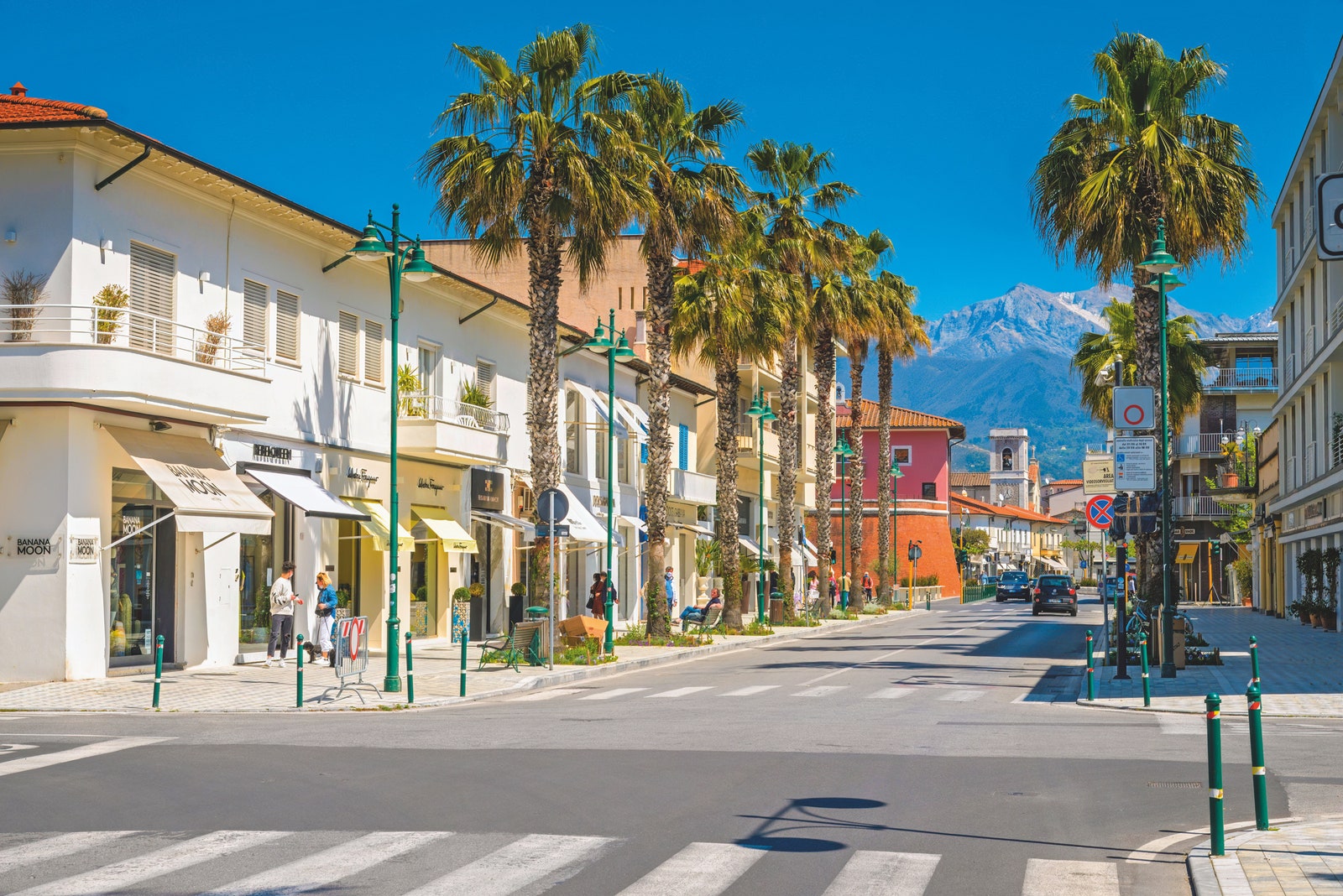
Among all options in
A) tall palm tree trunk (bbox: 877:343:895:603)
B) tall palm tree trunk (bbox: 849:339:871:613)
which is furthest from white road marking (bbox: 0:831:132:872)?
tall palm tree trunk (bbox: 877:343:895:603)

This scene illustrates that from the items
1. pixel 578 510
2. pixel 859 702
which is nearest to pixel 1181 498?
pixel 578 510

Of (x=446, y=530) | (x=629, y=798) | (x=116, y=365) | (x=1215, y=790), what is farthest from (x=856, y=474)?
(x=1215, y=790)

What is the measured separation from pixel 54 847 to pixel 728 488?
98.6 ft

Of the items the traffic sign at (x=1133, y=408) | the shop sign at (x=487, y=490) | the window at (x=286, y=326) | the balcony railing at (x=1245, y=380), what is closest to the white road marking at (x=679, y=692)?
the traffic sign at (x=1133, y=408)

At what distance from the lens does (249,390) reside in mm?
24172

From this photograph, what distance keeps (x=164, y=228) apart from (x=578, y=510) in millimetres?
16827

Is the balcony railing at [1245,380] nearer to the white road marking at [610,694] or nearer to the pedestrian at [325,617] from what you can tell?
the pedestrian at [325,617]

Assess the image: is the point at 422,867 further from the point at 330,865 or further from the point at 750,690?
the point at 750,690

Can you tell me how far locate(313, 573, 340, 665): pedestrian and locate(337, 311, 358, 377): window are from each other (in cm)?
518

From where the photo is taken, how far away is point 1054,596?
60562mm

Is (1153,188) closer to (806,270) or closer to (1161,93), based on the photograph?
(1161,93)

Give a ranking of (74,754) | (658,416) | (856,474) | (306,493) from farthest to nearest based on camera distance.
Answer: (856,474) < (658,416) < (306,493) < (74,754)

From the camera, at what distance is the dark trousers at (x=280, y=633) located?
25.1 metres

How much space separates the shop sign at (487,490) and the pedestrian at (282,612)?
9.33 meters
